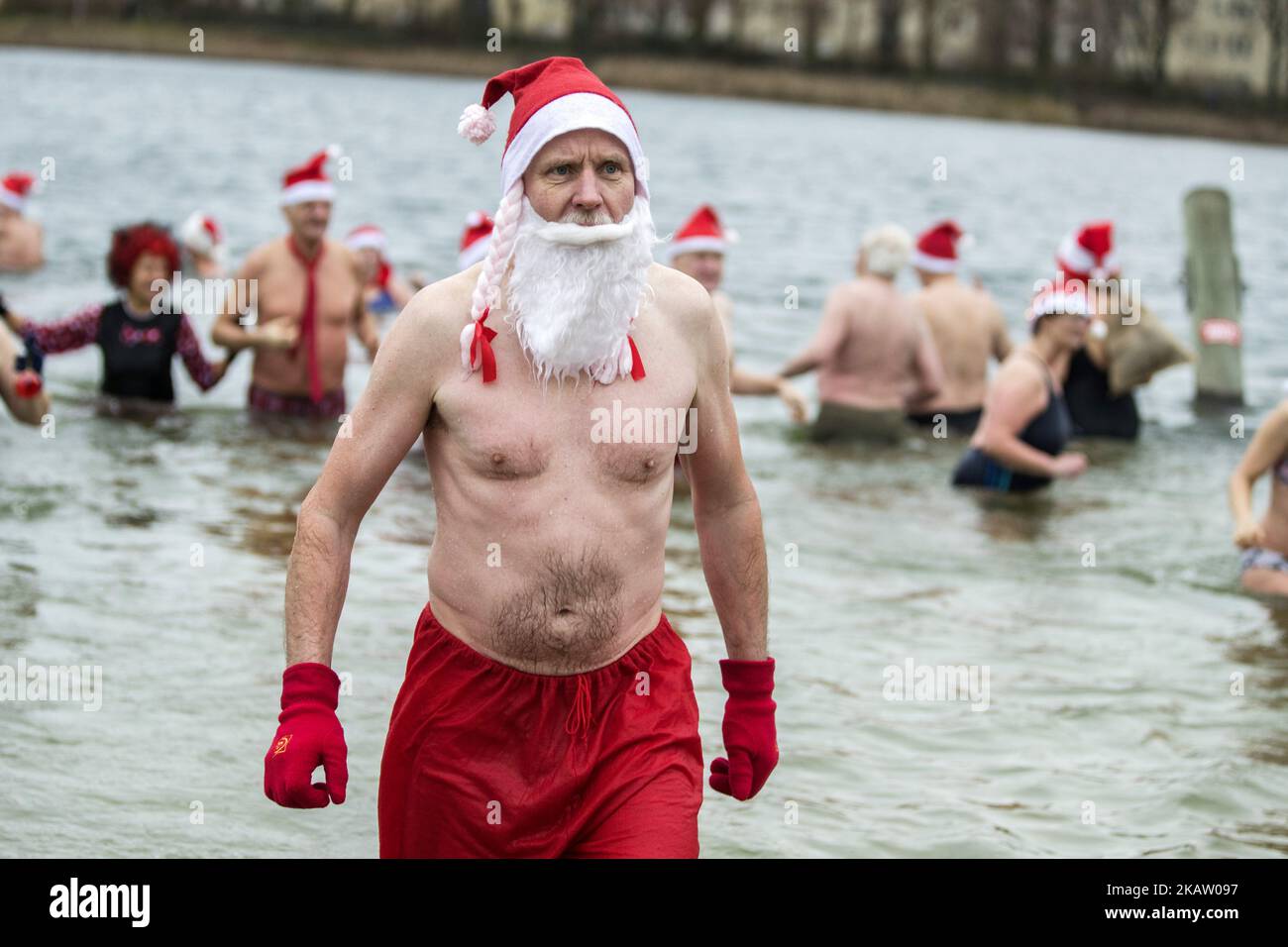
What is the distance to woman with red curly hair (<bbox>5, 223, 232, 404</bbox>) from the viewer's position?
10883 millimetres

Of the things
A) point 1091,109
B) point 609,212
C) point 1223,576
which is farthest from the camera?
point 1091,109

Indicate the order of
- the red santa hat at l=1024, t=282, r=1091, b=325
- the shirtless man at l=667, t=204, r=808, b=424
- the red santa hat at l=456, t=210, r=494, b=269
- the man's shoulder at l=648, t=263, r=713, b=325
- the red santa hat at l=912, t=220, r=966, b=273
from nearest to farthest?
the man's shoulder at l=648, t=263, r=713, b=325
the red santa hat at l=456, t=210, r=494, b=269
the red santa hat at l=1024, t=282, r=1091, b=325
the shirtless man at l=667, t=204, r=808, b=424
the red santa hat at l=912, t=220, r=966, b=273

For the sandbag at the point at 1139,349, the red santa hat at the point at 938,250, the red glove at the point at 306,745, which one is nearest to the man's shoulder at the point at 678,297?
the red glove at the point at 306,745

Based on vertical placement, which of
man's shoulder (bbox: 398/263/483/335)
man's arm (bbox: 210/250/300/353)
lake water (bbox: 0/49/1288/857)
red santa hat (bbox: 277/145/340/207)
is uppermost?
man's shoulder (bbox: 398/263/483/335)

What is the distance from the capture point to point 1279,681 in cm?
809

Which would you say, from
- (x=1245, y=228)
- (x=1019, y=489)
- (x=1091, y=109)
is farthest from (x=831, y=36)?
(x=1019, y=489)

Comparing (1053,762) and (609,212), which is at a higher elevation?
(609,212)

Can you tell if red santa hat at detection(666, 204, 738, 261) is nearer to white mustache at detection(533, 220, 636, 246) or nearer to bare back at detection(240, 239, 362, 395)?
bare back at detection(240, 239, 362, 395)

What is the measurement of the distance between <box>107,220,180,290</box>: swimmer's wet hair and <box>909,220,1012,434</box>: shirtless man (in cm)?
Result: 506

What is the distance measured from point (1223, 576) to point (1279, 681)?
205 cm

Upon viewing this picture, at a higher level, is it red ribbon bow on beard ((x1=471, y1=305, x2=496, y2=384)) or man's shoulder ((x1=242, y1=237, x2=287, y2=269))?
red ribbon bow on beard ((x1=471, y1=305, x2=496, y2=384))

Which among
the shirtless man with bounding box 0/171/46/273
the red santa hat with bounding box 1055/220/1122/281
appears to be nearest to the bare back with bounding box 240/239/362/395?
the red santa hat with bounding box 1055/220/1122/281

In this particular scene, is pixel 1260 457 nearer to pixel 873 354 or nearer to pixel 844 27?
pixel 873 354
